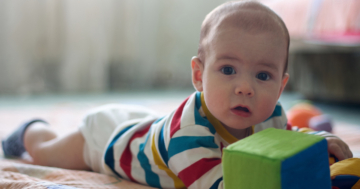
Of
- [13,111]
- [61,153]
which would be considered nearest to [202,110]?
[61,153]

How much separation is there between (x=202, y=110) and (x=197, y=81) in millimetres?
63

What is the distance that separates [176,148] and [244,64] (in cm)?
19

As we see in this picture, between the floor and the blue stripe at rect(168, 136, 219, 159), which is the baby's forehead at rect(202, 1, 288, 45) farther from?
the floor

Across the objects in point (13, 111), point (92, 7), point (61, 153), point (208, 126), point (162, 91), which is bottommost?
point (162, 91)

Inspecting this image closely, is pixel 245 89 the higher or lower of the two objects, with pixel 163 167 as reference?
higher

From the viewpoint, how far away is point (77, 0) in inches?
95.0

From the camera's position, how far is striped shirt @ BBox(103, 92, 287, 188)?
23.4 inches

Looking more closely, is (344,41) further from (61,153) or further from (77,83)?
(77,83)

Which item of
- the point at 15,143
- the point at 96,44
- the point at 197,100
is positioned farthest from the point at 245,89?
the point at 96,44

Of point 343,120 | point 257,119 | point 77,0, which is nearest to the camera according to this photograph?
point 257,119

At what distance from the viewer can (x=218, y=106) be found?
2.03 ft

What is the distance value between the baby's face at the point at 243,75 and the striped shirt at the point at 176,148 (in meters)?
0.05

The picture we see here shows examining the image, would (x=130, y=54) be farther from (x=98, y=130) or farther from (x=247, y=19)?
(x=247, y=19)

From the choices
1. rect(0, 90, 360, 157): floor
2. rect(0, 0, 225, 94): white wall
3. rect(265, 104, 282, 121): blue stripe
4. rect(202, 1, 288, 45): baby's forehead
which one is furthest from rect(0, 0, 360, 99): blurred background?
rect(202, 1, 288, 45): baby's forehead
